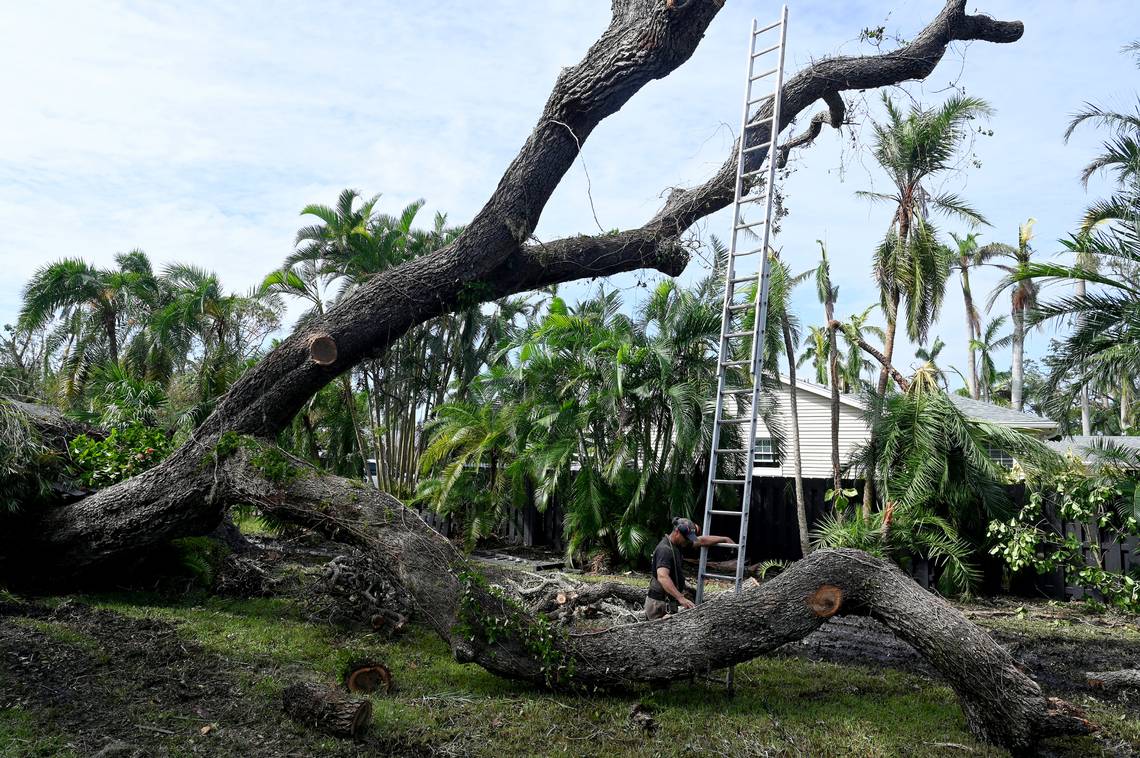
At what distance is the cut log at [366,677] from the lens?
6.21m

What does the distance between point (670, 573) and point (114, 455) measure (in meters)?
6.99

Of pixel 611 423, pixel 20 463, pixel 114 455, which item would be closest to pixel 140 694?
pixel 20 463

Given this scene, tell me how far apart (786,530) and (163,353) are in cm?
2153

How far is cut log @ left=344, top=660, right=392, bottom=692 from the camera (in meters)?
6.21

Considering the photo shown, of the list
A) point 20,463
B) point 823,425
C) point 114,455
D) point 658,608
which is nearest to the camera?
point 658,608

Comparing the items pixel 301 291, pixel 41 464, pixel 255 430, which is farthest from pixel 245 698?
pixel 301 291

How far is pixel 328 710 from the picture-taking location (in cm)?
527

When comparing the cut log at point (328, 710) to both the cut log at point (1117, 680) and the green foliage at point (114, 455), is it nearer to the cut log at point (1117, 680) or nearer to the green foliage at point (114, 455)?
the green foliage at point (114, 455)

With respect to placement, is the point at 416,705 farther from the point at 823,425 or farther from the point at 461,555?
the point at 823,425

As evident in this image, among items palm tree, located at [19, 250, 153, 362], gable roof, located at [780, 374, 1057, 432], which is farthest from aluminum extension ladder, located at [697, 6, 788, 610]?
palm tree, located at [19, 250, 153, 362]

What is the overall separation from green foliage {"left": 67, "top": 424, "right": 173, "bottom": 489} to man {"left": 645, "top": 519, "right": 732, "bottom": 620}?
21.7 feet

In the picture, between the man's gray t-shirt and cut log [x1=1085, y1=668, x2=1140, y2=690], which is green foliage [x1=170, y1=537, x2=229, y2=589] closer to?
the man's gray t-shirt

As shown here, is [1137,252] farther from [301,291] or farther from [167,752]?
[301,291]

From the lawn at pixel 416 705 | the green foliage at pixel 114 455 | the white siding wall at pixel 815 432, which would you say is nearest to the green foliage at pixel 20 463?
the green foliage at pixel 114 455
